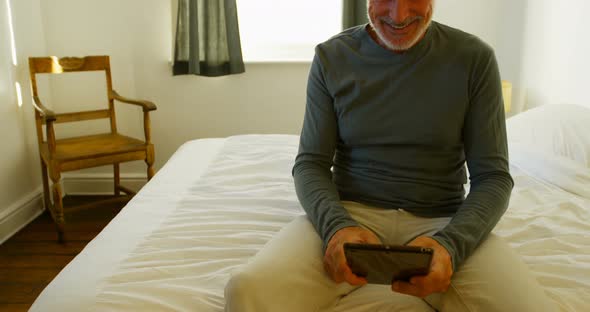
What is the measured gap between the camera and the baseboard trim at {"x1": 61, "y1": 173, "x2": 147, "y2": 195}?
352 cm

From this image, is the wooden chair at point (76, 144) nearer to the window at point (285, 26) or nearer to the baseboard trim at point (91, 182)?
the baseboard trim at point (91, 182)

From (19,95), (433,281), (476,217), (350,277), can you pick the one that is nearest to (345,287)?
(350,277)

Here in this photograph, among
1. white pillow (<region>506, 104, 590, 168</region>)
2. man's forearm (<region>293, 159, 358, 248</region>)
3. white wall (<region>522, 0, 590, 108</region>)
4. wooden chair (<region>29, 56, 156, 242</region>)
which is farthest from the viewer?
wooden chair (<region>29, 56, 156, 242</region>)

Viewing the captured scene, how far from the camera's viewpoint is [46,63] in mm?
2939

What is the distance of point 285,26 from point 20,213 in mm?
1850

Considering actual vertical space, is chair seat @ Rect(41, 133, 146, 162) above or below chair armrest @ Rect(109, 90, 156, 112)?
below

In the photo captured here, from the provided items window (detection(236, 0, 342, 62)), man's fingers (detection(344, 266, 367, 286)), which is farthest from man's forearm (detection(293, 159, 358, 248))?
window (detection(236, 0, 342, 62))

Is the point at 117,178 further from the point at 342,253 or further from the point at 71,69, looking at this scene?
the point at 342,253

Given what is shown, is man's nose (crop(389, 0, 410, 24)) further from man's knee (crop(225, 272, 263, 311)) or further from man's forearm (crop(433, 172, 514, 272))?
man's knee (crop(225, 272, 263, 311))

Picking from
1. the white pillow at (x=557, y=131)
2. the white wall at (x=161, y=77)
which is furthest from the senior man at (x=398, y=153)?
the white wall at (x=161, y=77)

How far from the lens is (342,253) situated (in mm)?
1116

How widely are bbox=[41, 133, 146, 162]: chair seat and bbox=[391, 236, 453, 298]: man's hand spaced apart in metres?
2.04

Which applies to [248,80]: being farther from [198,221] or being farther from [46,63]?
[198,221]

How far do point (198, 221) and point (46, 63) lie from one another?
1846 millimetres
